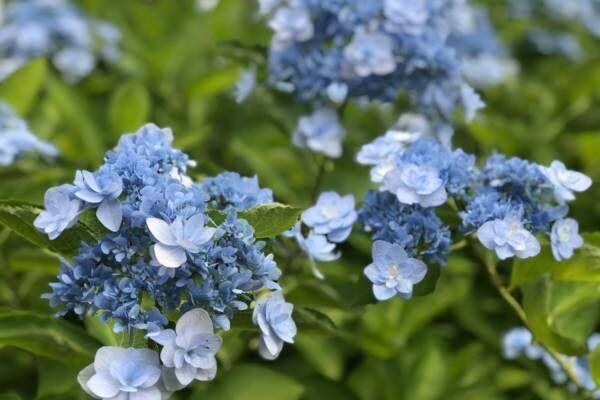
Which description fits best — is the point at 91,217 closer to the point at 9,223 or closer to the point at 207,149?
the point at 9,223

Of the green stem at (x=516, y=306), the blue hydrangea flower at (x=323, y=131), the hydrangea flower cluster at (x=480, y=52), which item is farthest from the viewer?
the hydrangea flower cluster at (x=480, y=52)

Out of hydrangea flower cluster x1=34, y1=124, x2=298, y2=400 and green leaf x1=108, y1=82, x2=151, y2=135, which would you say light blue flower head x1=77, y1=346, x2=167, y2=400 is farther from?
green leaf x1=108, y1=82, x2=151, y2=135

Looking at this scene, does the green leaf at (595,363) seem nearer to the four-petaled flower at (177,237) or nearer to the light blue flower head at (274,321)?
the light blue flower head at (274,321)

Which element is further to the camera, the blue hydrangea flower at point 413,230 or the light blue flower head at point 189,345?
the blue hydrangea flower at point 413,230

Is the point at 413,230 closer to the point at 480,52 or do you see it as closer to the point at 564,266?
the point at 564,266

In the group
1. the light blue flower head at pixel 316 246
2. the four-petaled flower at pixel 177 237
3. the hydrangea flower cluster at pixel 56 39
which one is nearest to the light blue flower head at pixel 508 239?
the light blue flower head at pixel 316 246

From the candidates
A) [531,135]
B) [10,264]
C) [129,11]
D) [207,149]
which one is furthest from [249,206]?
[129,11]

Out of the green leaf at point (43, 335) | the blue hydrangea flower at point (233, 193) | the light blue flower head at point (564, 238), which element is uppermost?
the blue hydrangea flower at point (233, 193)
